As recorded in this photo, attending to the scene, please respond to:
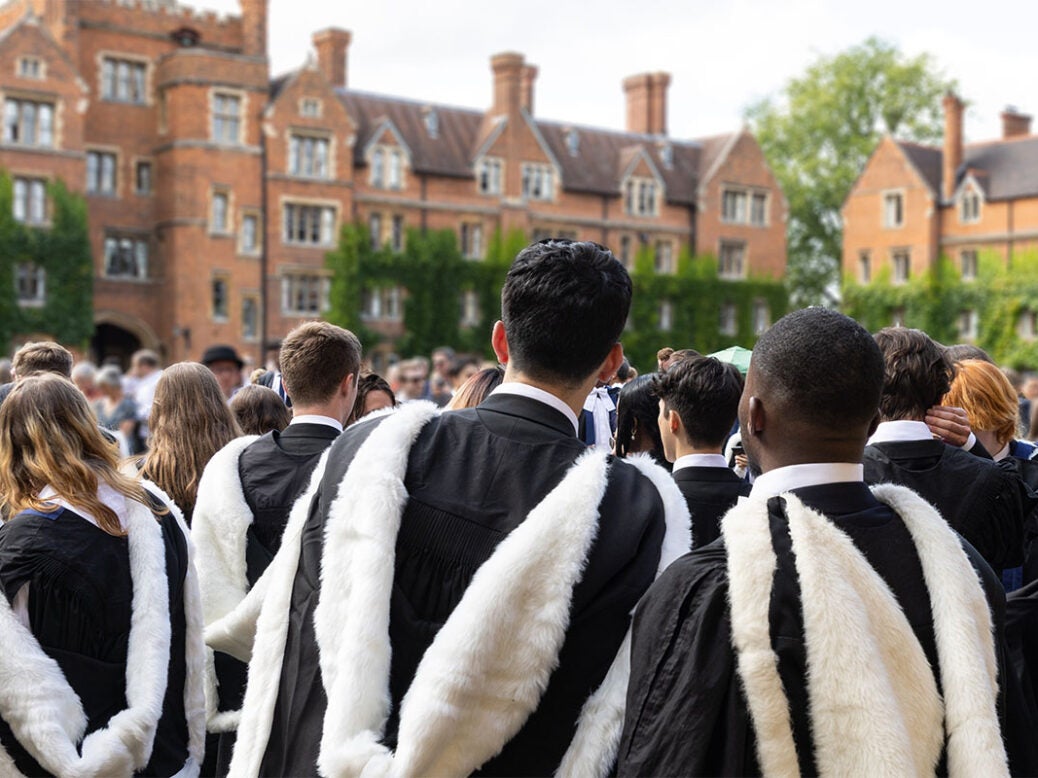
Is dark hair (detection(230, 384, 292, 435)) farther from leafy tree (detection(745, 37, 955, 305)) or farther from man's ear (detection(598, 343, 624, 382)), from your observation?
leafy tree (detection(745, 37, 955, 305))

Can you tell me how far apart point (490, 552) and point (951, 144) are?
52.1 meters

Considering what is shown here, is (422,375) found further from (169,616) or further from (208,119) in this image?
(208,119)

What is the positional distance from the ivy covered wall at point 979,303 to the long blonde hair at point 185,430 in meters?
44.9

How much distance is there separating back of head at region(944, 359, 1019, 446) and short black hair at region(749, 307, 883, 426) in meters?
2.56

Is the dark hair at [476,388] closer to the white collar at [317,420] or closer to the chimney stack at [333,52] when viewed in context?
the white collar at [317,420]

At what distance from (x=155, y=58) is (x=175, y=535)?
37880 mm

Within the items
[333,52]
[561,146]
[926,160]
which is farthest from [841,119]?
[333,52]

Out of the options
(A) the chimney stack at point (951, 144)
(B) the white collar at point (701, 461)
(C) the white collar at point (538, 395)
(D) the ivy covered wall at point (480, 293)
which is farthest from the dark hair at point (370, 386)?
(A) the chimney stack at point (951, 144)

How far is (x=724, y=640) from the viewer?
218cm

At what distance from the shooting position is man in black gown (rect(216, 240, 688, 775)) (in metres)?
2.47

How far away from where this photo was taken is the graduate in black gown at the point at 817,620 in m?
2.16

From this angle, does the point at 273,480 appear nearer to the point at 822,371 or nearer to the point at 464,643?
the point at 464,643

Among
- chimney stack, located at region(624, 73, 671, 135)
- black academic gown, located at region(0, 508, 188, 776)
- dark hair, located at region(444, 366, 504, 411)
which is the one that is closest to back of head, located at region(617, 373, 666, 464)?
dark hair, located at region(444, 366, 504, 411)

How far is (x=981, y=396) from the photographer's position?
4.79m
